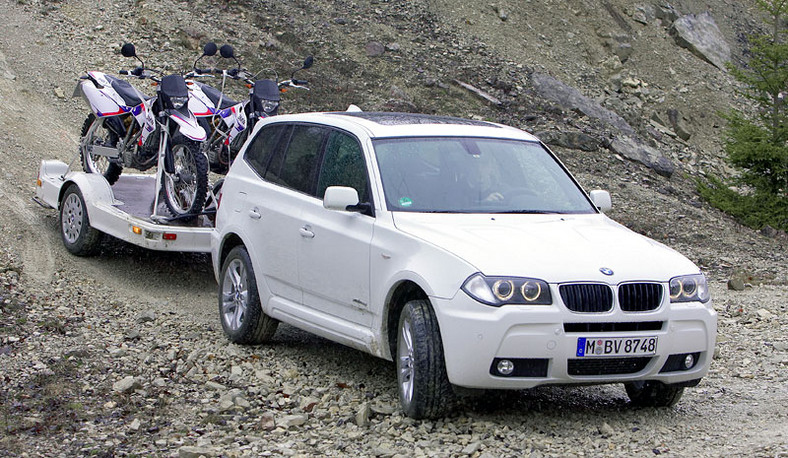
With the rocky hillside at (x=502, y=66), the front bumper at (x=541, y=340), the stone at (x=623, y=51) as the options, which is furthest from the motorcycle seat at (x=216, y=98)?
the stone at (x=623, y=51)

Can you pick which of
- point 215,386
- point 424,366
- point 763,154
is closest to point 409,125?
point 424,366

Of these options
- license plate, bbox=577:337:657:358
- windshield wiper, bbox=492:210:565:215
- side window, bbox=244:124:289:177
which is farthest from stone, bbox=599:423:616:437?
side window, bbox=244:124:289:177

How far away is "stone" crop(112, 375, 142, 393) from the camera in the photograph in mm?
6742

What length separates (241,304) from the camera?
8039 millimetres

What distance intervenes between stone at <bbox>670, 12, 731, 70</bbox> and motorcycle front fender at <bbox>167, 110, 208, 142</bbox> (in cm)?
2069

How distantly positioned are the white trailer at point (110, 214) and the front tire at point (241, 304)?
4.10 feet

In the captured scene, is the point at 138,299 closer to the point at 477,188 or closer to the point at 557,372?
the point at 477,188

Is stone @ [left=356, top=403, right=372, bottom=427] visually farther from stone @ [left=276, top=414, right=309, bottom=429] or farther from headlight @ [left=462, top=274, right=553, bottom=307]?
headlight @ [left=462, top=274, right=553, bottom=307]

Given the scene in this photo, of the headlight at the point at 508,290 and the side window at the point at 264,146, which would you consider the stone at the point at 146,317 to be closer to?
the side window at the point at 264,146

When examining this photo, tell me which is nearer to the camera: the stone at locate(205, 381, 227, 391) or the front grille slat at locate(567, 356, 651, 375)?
the front grille slat at locate(567, 356, 651, 375)

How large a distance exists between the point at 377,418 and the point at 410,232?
1.14 meters

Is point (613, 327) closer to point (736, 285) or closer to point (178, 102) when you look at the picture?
point (178, 102)

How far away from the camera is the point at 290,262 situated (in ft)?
24.0

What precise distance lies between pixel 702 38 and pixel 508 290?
80.9 feet
